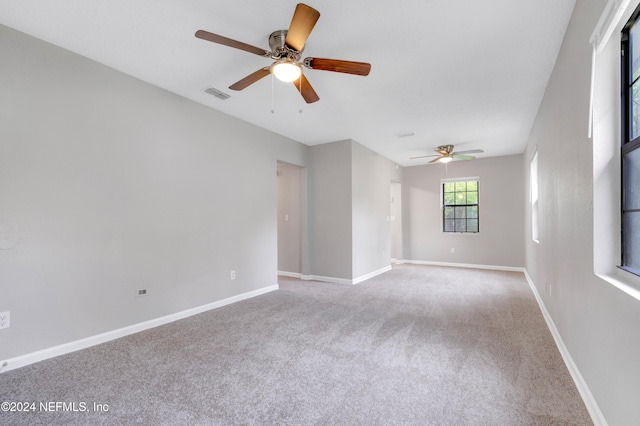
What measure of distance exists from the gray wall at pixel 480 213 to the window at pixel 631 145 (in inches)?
220

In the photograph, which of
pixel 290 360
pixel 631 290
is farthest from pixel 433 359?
pixel 631 290

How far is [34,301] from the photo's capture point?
2336mm

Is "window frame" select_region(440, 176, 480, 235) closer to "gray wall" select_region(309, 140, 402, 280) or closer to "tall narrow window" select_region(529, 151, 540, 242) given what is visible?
"tall narrow window" select_region(529, 151, 540, 242)

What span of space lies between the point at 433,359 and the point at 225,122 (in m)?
3.70

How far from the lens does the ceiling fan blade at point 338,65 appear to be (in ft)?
7.03

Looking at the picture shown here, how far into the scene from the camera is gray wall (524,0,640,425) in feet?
4.26

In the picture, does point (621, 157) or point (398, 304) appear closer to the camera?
point (621, 157)

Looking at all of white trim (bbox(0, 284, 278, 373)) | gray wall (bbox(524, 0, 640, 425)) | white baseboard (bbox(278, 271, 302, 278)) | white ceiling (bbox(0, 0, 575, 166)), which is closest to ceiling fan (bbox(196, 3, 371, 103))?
white ceiling (bbox(0, 0, 575, 166))

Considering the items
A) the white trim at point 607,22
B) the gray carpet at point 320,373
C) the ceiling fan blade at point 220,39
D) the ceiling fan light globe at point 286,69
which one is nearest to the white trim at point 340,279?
the gray carpet at point 320,373

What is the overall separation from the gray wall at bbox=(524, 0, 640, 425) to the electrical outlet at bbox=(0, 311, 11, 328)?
378cm

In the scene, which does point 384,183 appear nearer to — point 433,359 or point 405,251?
point 405,251

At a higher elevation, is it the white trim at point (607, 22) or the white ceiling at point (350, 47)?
the white ceiling at point (350, 47)

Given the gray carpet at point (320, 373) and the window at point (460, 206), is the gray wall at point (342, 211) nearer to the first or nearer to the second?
the gray carpet at point (320, 373)

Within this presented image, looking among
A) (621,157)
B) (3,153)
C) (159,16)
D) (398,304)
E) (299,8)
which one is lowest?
(398,304)
